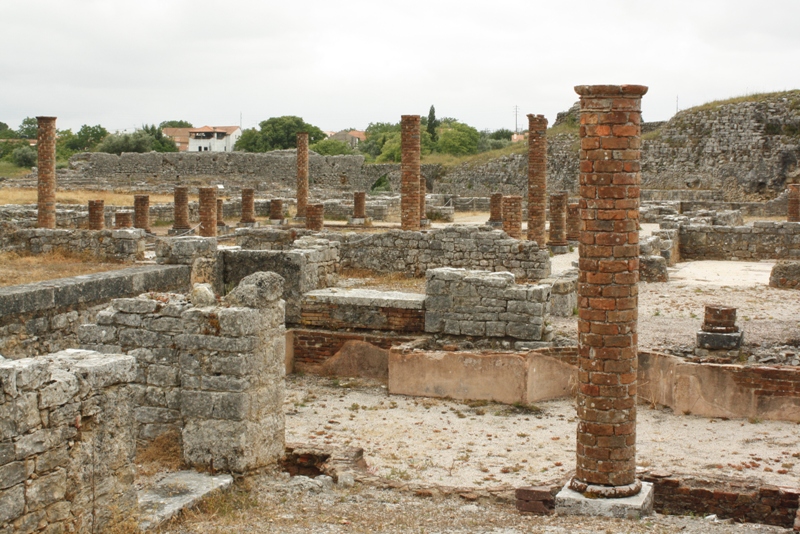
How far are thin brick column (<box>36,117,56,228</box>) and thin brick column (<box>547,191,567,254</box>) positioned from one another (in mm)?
12593

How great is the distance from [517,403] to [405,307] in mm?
2314

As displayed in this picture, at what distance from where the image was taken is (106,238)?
17844 millimetres

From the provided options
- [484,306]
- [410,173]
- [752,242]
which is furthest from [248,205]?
[484,306]

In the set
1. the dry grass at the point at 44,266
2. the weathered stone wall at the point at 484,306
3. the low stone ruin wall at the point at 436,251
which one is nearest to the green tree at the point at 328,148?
the low stone ruin wall at the point at 436,251

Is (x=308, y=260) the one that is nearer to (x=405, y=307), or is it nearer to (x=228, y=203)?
(x=405, y=307)

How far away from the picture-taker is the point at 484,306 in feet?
41.7

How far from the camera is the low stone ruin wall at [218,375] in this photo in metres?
8.23

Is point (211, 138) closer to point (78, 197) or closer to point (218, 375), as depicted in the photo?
point (78, 197)

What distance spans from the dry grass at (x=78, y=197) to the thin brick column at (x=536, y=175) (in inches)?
748

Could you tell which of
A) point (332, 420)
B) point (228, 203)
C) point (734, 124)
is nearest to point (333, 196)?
point (228, 203)

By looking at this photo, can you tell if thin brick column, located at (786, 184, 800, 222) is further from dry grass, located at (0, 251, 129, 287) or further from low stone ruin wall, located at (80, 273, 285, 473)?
low stone ruin wall, located at (80, 273, 285, 473)

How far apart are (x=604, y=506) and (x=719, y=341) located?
5.53 m

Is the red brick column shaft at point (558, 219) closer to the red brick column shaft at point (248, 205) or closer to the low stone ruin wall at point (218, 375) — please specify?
the red brick column shaft at point (248, 205)

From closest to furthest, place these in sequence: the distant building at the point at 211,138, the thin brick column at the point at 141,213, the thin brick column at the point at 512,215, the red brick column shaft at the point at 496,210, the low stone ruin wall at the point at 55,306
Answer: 1. the low stone ruin wall at the point at 55,306
2. the thin brick column at the point at 512,215
3. the thin brick column at the point at 141,213
4. the red brick column shaft at the point at 496,210
5. the distant building at the point at 211,138
